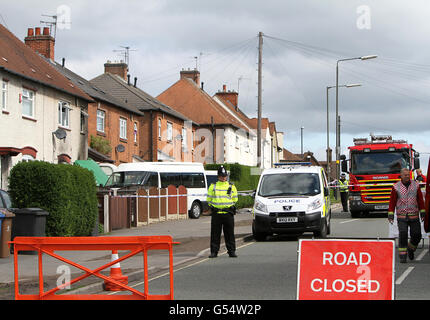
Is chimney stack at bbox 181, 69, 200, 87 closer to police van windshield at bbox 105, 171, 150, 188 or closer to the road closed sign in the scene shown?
police van windshield at bbox 105, 171, 150, 188

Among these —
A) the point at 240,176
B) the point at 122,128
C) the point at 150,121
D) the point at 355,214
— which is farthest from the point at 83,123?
the point at 355,214

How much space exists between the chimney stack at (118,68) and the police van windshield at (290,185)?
120 ft

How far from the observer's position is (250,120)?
8619 centimetres

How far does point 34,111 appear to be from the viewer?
96.1 ft

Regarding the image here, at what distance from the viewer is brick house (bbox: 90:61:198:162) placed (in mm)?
49156

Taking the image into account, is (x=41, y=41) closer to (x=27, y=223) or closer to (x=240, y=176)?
(x=240, y=176)

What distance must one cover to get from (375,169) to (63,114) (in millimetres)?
14365

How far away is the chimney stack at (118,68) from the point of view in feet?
178

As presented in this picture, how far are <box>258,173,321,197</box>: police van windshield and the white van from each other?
11177 millimetres

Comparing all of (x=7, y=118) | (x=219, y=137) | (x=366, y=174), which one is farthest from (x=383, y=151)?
(x=219, y=137)

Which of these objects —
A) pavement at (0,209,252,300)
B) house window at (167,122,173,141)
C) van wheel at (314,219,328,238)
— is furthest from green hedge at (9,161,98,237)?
house window at (167,122,173,141)

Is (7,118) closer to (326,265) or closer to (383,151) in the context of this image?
(383,151)

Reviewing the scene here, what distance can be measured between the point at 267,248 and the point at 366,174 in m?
12.3

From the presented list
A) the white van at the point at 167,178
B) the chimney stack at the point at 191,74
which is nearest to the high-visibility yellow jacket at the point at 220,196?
the white van at the point at 167,178
